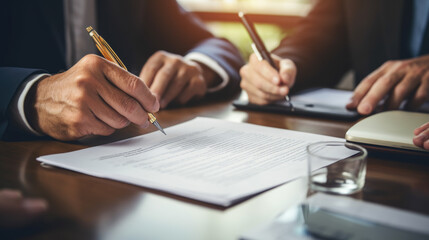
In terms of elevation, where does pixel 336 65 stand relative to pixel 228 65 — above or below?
below

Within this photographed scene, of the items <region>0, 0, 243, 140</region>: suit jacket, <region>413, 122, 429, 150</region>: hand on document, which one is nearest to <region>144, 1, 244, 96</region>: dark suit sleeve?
<region>0, 0, 243, 140</region>: suit jacket

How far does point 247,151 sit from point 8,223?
358 mm

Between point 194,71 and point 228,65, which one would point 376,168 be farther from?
point 228,65

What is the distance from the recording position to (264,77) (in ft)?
3.31

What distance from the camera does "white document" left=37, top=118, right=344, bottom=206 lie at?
0.48 m

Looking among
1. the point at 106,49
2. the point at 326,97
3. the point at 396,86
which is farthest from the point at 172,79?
the point at 396,86

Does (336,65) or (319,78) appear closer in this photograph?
(319,78)

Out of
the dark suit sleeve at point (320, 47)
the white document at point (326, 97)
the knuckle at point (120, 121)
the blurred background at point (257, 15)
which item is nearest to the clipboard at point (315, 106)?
the white document at point (326, 97)

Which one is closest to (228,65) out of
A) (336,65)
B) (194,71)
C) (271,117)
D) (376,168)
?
(194,71)

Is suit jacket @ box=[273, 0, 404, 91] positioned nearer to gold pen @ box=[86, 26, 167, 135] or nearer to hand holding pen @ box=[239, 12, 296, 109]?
hand holding pen @ box=[239, 12, 296, 109]

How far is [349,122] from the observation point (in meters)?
0.87

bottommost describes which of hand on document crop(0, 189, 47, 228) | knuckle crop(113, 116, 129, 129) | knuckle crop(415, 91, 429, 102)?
knuckle crop(415, 91, 429, 102)

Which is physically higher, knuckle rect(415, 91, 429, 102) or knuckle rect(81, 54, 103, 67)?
knuckle rect(81, 54, 103, 67)

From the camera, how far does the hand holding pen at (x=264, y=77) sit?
986 mm
